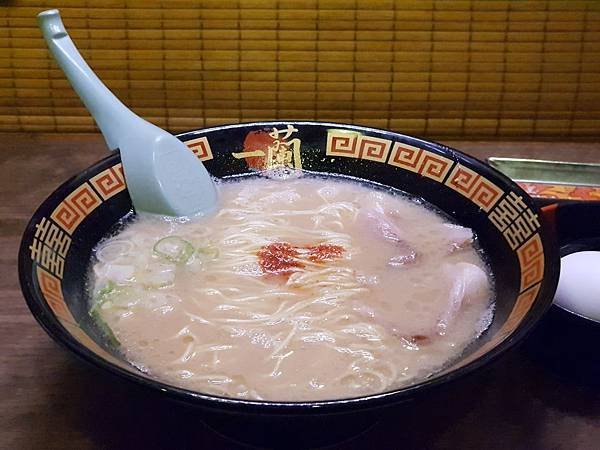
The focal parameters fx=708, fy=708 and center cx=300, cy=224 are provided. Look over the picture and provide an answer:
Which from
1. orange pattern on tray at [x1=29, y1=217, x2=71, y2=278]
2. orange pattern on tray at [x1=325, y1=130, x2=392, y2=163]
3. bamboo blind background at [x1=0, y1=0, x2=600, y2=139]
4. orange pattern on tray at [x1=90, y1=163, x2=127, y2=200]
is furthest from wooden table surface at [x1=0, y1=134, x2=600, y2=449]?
bamboo blind background at [x1=0, y1=0, x2=600, y2=139]

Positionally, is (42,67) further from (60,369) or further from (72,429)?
(72,429)

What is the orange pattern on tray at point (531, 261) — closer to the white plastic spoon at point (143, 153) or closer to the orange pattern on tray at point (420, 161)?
the orange pattern on tray at point (420, 161)

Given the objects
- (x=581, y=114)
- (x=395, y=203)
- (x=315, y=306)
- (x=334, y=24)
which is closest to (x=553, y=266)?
(x=315, y=306)

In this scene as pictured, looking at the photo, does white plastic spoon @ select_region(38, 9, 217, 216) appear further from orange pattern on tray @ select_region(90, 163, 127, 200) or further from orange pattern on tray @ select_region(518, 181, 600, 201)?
orange pattern on tray @ select_region(518, 181, 600, 201)

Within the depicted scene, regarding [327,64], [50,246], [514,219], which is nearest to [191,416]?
[50,246]

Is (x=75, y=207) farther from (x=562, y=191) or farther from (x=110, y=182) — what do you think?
(x=562, y=191)
